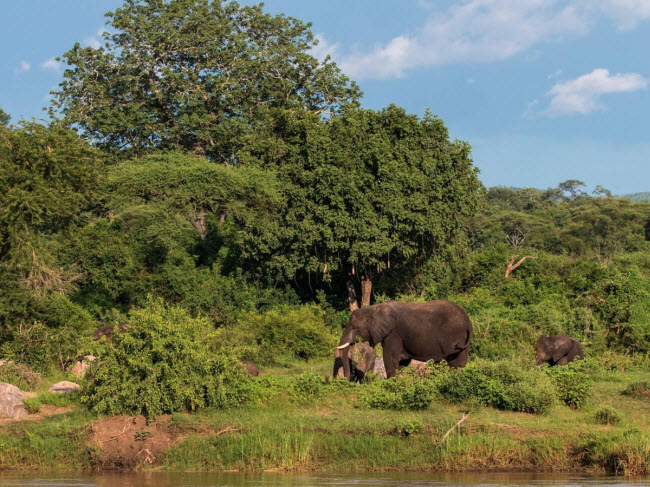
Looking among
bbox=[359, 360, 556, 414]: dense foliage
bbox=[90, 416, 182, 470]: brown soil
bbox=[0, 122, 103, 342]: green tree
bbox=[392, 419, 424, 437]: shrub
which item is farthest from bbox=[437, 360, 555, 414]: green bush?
bbox=[0, 122, 103, 342]: green tree

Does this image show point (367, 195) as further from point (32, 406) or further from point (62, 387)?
point (32, 406)

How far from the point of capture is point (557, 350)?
1984 cm

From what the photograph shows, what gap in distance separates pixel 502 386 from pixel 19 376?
10100mm

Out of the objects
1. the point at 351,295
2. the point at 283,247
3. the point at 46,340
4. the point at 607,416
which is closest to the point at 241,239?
the point at 283,247

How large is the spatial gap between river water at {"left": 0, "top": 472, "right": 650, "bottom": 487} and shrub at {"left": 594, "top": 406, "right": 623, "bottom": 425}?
2.20 m

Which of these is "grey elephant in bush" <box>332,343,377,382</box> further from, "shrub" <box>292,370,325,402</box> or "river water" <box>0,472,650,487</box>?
"river water" <box>0,472,650,487</box>

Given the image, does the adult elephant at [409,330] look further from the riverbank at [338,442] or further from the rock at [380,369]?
the riverbank at [338,442]

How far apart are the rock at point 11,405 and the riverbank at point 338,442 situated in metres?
0.66

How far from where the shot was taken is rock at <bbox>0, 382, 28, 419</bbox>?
14898 mm

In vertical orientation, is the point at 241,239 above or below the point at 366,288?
above

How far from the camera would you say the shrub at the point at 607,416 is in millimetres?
13602

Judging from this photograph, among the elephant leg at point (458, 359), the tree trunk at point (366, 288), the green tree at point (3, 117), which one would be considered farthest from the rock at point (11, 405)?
the green tree at point (3, 117)

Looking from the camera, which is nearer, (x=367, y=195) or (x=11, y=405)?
(x=11, y=405)

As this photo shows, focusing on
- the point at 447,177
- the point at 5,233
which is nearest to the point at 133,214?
the point at 5,233
